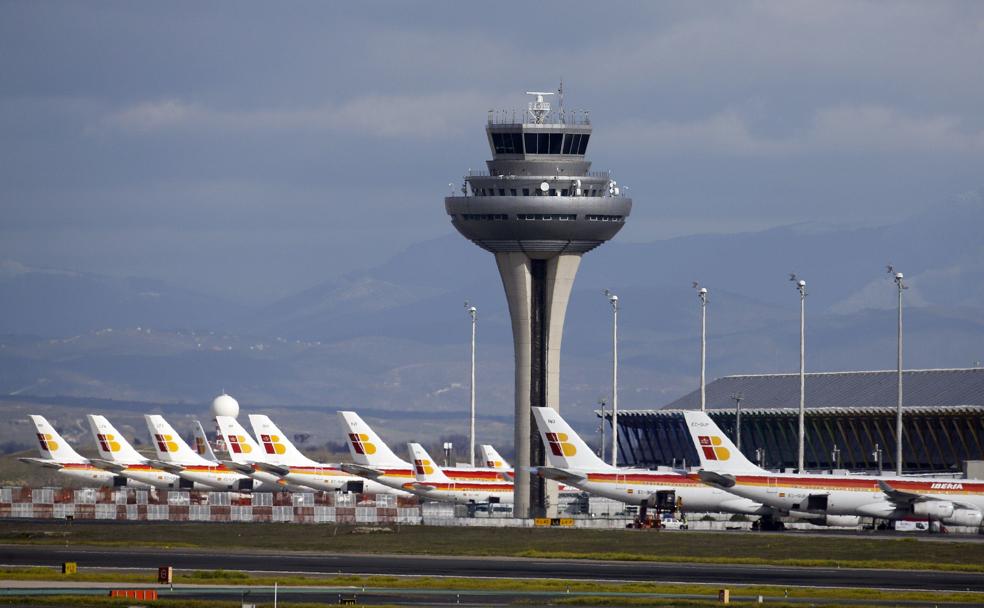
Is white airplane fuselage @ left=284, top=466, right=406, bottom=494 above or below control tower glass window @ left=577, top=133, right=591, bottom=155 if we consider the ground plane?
below

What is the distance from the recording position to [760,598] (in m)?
71.8

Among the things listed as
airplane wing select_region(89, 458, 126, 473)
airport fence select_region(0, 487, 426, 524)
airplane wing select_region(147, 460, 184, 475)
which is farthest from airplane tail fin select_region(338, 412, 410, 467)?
airplane wing select_region(89, 458, 126, 473)

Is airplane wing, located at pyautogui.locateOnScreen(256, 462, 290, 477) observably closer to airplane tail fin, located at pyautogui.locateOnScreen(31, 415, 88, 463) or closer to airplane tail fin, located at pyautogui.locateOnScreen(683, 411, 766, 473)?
airplane tail fin, located at pyautogui.locateOnScreen(31, 415, 88, 463)

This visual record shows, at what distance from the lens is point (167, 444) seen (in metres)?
191

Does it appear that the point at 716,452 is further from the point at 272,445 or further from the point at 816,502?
the point at 272,445

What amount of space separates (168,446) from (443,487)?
4559 cm

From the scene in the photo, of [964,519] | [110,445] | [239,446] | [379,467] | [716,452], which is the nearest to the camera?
[964,519]

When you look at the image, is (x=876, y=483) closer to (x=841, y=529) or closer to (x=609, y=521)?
(x=841, y=529)

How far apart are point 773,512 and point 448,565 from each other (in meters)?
48.0

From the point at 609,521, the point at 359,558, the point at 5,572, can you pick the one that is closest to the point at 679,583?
the point at 359,558

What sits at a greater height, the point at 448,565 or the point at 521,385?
the point at 521,385

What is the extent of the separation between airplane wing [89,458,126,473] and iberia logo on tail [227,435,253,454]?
35.7 feet

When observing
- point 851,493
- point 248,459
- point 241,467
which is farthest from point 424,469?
point 851,493

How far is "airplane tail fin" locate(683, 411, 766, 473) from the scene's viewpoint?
133000 millimetres
